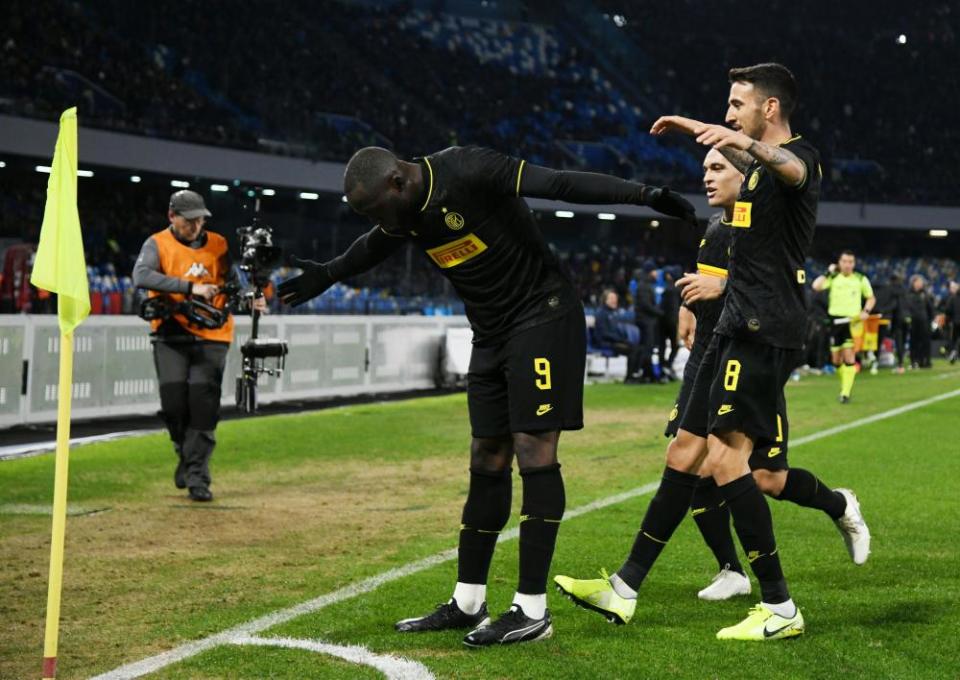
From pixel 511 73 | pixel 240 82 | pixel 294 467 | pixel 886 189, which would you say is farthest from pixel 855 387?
pixel 886 189

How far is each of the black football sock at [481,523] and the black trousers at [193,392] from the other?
4.28m

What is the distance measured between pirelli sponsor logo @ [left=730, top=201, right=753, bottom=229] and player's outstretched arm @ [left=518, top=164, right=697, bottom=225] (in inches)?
11.6

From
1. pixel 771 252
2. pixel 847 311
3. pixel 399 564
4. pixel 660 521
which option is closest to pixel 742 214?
pixel 771 252

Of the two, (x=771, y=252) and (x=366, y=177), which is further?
(x=771, y=252)

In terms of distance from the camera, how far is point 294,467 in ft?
37.2

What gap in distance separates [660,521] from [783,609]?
24.1 inches

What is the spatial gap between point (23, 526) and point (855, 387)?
17728mm

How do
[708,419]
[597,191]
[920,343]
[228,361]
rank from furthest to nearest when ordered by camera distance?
[920,343]
[228,361]
[708,419]
[597,191]

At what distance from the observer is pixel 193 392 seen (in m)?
9.07

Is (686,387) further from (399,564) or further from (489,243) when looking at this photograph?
(399,564)

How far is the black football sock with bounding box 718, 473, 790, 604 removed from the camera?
505 centimetres

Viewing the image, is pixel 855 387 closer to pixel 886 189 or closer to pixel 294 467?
pixel 294 467

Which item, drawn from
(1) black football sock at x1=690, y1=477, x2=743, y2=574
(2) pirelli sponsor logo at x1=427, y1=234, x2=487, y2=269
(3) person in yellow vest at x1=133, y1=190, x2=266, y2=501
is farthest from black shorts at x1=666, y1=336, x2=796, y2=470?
(3) person in yellow vest at x1=133, y1=190, x2=266, y2=501

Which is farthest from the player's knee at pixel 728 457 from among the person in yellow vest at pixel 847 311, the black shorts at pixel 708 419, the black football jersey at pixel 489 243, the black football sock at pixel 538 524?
the person in yellow vest at pixel 847 311
